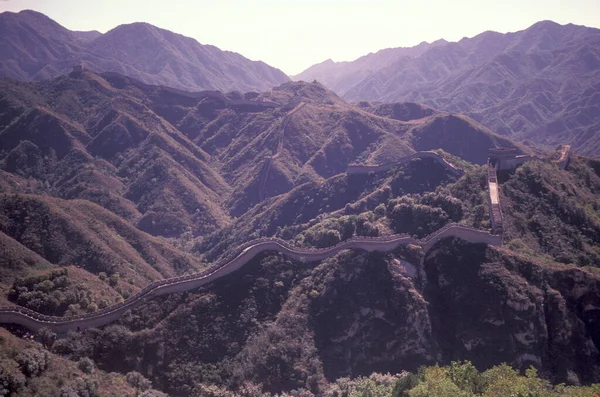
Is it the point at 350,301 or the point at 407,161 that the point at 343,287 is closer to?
the point at 350,301

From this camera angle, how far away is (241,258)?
78.7 metres

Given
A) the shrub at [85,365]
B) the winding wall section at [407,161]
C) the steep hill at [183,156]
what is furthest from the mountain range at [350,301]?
the steep hill at [183,156]

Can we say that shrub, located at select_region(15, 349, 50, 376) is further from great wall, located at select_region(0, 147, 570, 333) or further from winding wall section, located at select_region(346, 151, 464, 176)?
winding wall section, located at select_region(346, 151, 464, 176)

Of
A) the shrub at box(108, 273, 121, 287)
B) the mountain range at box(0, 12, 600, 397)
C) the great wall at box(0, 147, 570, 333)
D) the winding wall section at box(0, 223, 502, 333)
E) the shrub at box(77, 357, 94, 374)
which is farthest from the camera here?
the shrub at box(108, 273, 121, 287)

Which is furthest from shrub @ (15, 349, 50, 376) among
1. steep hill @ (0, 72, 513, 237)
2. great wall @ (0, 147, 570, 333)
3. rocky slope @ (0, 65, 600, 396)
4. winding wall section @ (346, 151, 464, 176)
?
steep hill @ (0, 72, 513, 237)

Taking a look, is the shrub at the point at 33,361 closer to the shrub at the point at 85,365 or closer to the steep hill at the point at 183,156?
the shrub at the point at 85,365

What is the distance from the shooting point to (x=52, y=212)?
→ 9862 cm

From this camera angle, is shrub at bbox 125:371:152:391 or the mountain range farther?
the mountain range

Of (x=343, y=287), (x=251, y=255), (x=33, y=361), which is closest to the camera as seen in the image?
(x=33, y=361)

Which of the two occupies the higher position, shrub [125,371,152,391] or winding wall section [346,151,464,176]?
winding wall section [346,151,464,176]

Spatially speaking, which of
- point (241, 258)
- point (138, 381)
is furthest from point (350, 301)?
point (138, 381)

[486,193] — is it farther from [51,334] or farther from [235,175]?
[235,175]

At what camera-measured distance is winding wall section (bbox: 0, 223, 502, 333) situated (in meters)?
64.0

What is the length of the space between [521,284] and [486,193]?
948 inches
